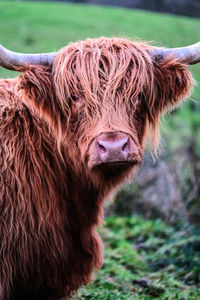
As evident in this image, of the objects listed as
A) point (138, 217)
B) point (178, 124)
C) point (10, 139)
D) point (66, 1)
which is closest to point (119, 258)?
point (138, 217)

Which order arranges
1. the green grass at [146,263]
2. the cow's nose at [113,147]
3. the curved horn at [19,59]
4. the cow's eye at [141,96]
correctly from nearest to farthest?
Answer: the cow's nose at [113,147] → the curved horn at [19,59] → the cow's eye at [141,96] → the green grass at [146,263]

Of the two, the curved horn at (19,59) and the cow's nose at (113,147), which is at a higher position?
the curved horn at (19,59)

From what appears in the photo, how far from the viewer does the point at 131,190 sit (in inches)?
340

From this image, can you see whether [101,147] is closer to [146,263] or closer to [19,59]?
[19,59]

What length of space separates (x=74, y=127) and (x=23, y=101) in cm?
47

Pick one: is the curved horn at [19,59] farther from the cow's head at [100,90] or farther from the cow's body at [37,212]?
the cow's body at [37,212]

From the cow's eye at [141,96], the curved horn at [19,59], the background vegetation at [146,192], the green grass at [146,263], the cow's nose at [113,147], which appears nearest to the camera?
the cow's nose at [113,147]

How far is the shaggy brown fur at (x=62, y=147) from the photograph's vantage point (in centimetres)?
385

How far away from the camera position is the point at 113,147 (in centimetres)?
347

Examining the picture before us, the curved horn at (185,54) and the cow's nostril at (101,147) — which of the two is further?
the curved horn at (185,54)

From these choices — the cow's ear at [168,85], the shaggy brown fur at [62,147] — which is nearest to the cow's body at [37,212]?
the shaggy brown fur at [62,147]

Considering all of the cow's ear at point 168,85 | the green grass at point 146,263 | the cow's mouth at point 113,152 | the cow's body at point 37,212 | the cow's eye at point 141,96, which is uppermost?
the cow's ear at point 168,85

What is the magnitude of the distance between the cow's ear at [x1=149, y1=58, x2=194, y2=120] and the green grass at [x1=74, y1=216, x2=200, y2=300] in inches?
57.1

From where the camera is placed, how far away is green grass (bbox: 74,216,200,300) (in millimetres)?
5184
